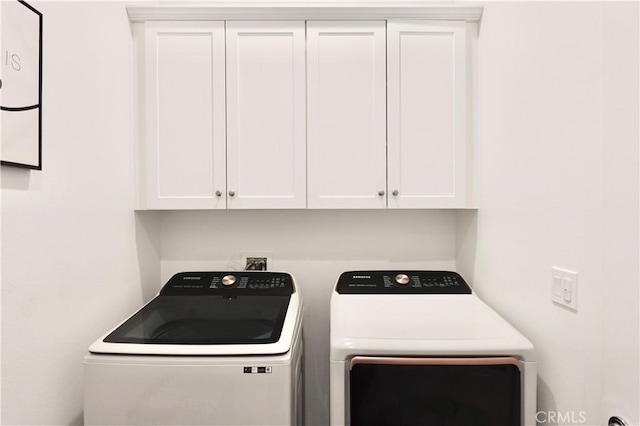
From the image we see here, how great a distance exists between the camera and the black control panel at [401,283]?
5.25 feet

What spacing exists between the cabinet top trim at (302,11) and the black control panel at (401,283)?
1215 mm

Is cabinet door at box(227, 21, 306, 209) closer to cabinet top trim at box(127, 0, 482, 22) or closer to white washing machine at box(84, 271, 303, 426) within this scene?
cabinet top trim at box(127, 0, 482, 22)

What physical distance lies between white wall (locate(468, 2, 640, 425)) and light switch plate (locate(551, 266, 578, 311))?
20 millimetres

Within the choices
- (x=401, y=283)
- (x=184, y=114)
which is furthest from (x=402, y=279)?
(x=184, y=114)

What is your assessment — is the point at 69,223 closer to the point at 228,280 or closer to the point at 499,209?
the point at 228,280

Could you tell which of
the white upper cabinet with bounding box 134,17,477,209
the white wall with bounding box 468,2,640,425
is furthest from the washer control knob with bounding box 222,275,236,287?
the white wall with bounding box 468,2,640,425

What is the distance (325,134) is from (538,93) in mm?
848

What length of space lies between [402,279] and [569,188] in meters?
0.81

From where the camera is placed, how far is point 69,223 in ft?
3.85

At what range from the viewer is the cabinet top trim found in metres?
1.57

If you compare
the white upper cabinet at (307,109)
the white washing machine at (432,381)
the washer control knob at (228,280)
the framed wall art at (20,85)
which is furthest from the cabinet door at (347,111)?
the framed wall art at (20,85)

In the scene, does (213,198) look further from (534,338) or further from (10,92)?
(534,338)

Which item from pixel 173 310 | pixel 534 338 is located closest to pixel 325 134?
pixel 173 310

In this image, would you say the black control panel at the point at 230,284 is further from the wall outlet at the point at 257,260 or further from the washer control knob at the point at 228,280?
the wall outlet at the point at 257,260
